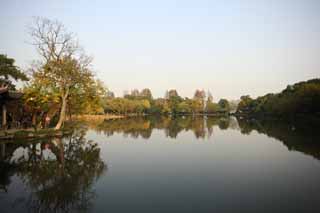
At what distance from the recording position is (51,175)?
910cm

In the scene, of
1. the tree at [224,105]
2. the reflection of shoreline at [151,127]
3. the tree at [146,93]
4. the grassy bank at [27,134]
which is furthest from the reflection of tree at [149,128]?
the tree at [224,105]

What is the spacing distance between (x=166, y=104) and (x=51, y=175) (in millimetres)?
107842

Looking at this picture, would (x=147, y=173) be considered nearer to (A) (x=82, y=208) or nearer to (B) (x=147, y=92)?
(A) (x=82, y=208)

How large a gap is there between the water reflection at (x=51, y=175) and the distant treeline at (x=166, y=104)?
78.1 metres

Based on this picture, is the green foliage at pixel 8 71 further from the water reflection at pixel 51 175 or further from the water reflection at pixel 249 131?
the water reflection at pixel 51 175

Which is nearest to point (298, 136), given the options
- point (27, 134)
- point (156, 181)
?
point (156, 181)

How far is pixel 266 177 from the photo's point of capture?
30.7 feet

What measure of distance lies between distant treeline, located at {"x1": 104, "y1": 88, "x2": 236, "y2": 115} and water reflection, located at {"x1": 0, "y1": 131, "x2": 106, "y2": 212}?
3076 inches

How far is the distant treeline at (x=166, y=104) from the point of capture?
310ft

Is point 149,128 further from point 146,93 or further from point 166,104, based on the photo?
point 146,93

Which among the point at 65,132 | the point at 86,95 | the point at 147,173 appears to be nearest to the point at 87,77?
the point at 86,95

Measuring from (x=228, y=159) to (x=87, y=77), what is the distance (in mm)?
16668

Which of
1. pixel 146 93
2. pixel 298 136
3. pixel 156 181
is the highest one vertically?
pixel 146 93

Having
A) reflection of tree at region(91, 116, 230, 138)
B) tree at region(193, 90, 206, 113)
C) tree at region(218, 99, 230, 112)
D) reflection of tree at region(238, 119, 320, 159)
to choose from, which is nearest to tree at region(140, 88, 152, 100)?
tree at region(193, 90, 206, 113)
